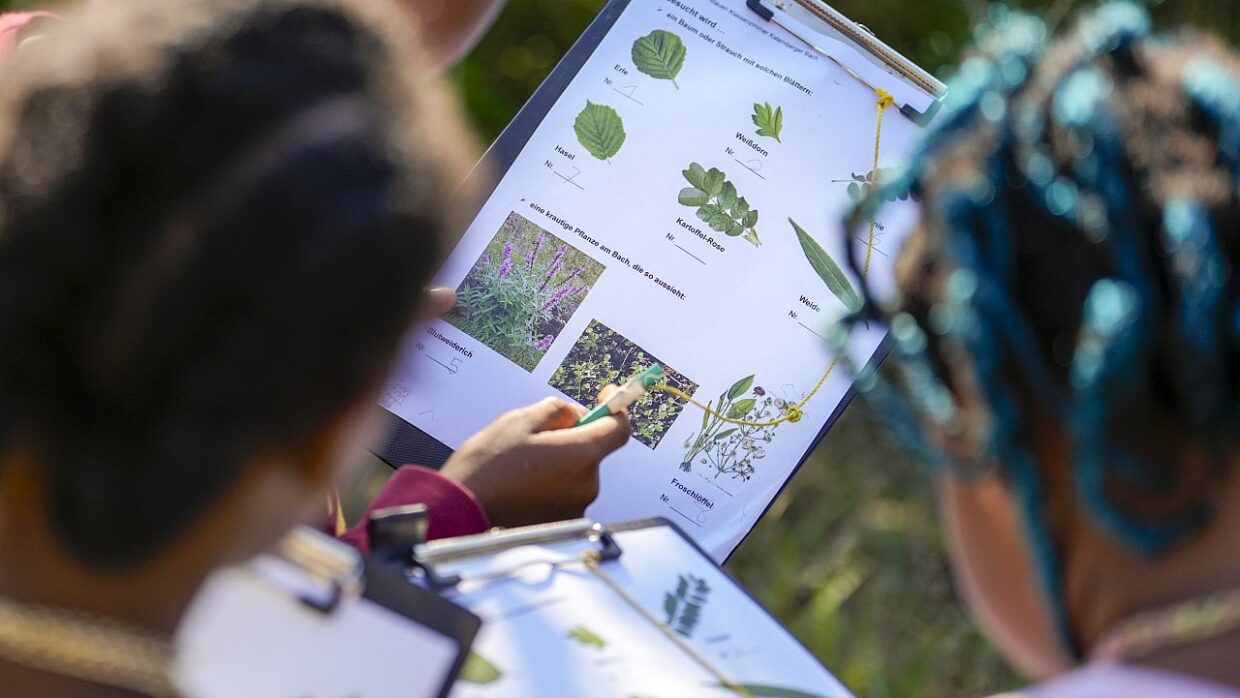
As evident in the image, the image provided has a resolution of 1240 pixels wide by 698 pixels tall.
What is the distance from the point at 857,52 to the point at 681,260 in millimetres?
310

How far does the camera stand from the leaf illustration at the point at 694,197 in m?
1.49

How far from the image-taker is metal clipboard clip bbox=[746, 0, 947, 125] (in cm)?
148

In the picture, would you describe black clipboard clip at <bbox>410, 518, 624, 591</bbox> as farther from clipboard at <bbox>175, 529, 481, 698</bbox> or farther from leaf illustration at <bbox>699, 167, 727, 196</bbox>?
leaf illustration at <bbox>699, 167, 727, 196</bbox>

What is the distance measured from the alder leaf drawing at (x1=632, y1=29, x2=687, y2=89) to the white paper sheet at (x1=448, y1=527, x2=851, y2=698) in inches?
22.6

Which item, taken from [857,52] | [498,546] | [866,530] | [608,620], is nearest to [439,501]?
[498,546]

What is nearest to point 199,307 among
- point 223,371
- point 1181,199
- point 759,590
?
point 223,371

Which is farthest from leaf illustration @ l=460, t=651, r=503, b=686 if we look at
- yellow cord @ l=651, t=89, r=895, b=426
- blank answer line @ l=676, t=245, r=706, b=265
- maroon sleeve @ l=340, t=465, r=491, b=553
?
blank answer line @ l=676, t=245, r=706, b=265

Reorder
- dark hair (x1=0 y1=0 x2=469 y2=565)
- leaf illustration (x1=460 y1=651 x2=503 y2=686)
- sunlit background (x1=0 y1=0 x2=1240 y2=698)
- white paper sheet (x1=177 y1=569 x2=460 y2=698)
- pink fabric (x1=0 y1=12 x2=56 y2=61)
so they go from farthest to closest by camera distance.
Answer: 1. sunlit background (x1=0 y1=0 x2=1240 y2=698)
2. pink fabric (x1=0 y1=12 x2=56 y2=61)
3. leaf illustration (x1=460 y1=651 x2=503 y2=686)
4. white paper sheet (x1=177 y1=569 x2=460 y2=698)
5. dark hair (x1=0 y1=0 x2=469 y2=565)

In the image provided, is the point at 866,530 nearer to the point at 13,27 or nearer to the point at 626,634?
the point at 626,634

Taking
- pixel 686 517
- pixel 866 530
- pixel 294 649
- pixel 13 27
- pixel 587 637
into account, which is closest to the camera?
pixel 294 649

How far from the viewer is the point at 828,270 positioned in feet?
4.83

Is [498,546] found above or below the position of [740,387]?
below

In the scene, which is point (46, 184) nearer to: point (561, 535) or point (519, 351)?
point (561, 535)

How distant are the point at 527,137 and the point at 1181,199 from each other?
2.77 feet
